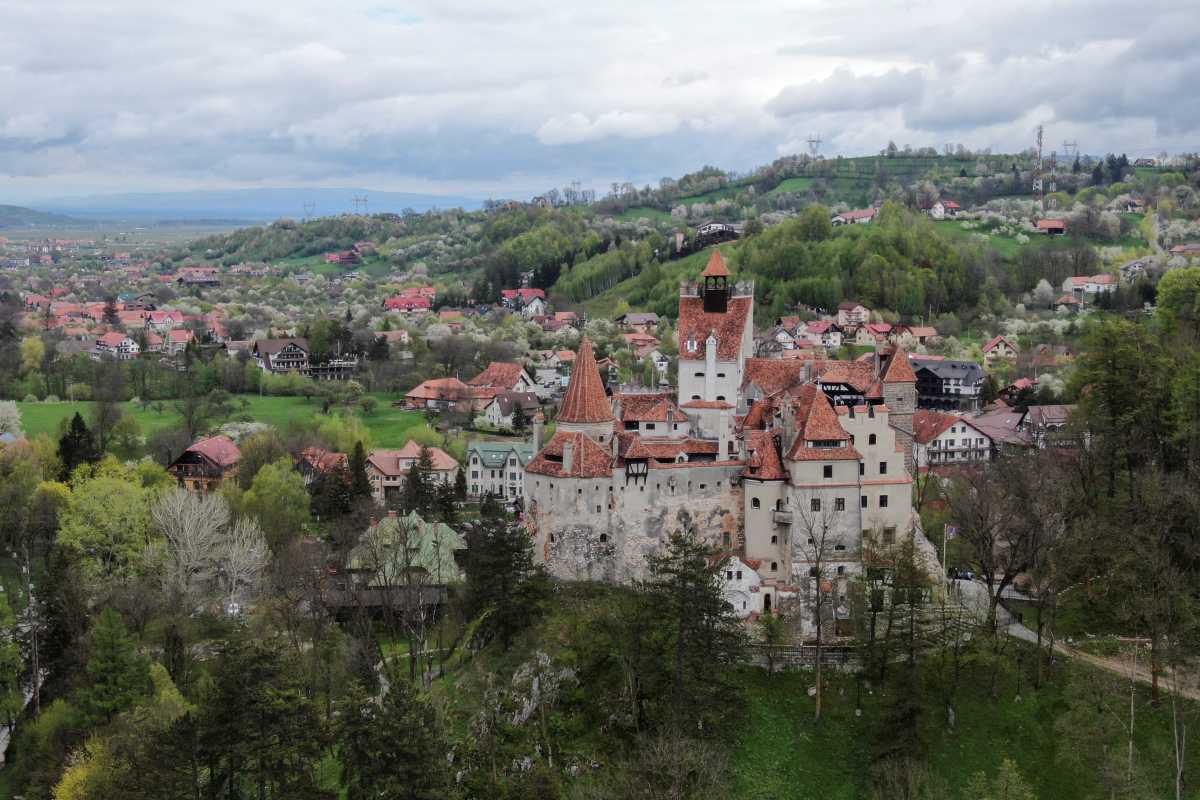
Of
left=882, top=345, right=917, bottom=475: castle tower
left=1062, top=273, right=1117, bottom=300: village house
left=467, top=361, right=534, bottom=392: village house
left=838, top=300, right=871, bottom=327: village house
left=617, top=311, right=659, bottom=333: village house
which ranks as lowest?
left=467, top=361, right=534, bottom=392: village house

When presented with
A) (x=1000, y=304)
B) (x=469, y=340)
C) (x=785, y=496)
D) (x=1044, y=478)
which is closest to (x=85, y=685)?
(x=785, y=496)

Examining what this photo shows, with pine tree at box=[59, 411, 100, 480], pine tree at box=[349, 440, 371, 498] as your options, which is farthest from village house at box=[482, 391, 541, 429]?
pine tree at box=[59, 411, 100, 480]

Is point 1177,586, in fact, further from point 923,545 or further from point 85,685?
point 85,685

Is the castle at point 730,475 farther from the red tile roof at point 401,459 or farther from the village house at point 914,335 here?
the village house at point 914,335

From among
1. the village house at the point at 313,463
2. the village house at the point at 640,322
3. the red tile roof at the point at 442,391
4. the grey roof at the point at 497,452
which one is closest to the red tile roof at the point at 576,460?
the village house at the point at 313,463

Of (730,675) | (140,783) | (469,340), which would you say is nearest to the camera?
(140,783)

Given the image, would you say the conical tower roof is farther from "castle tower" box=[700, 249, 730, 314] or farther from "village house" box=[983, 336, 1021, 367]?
"village house" box=[983, 336, 1021, 367]
